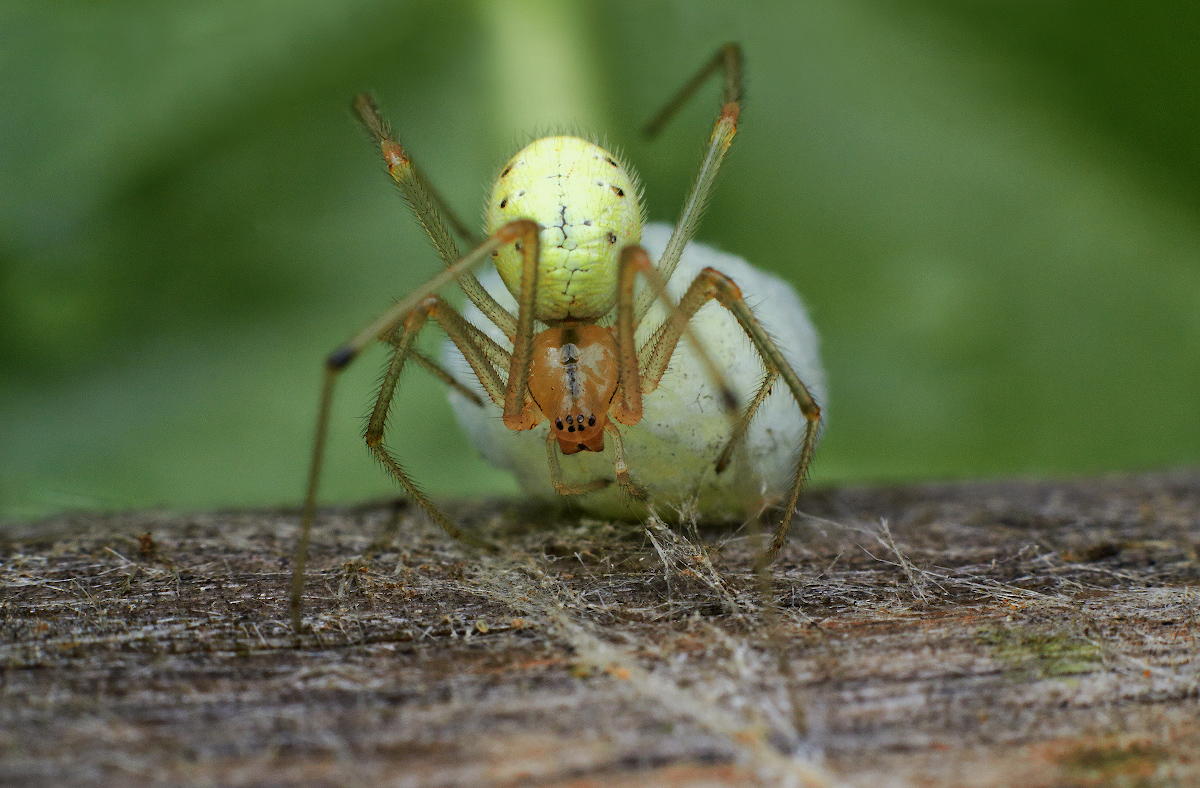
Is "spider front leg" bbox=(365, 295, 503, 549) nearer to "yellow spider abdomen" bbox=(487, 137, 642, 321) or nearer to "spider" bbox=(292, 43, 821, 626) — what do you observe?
"spider" bbox=(292, 43, 821, 626)

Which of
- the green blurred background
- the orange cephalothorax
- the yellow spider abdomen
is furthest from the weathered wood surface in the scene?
the green blurred background

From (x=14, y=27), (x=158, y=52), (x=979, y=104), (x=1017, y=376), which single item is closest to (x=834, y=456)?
(x=1017, y=376)

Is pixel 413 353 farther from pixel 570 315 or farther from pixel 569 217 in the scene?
pixel 569 217

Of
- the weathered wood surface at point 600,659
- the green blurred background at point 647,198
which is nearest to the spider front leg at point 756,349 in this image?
the weathered wood surface at point 600,659

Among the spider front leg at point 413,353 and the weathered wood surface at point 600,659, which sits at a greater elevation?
the spider front leg at point 413,353

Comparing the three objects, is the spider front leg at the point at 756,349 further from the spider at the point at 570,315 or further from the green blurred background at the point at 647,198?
the green blurred background at the point at 647,198

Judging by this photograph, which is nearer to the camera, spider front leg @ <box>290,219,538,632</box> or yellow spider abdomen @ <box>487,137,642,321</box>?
spider front leg @ <box>290,219,538,632</box>

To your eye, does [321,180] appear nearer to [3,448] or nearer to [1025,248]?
[3,448]
